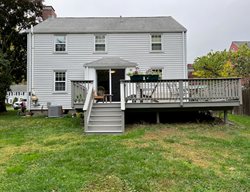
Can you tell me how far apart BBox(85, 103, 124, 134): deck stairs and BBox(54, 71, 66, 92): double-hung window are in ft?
21.7

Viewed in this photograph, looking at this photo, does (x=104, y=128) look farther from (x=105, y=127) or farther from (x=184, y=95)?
(x=184, y=95)

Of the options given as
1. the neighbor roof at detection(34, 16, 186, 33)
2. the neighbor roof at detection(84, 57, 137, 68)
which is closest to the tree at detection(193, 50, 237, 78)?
the neighbor roof at detection(34, 16, 186, 33)

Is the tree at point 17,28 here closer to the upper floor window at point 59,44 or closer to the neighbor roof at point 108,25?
the neighbor roof at point 108,25

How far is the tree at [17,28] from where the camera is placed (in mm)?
20781

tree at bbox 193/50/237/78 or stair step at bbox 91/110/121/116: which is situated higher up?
tree at bbox 193/50/237/78

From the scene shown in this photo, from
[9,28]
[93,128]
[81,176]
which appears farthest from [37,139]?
[9,28]

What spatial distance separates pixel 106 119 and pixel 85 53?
8058 mm

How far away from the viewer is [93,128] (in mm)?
9453

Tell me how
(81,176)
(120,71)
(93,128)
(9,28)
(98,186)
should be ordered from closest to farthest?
1. (98,186)
2. (81,176)
3. (93,128)
4. (120,71)
5. (9,28)

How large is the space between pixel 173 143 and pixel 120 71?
918 centimetres

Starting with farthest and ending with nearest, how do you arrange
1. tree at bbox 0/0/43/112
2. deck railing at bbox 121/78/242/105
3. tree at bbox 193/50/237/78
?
tree at bbox 193/50/237/78
tree at bbox 0/0/43/112
deck railing at bbox 121/78/242/105

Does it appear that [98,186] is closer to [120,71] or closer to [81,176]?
[81,176]

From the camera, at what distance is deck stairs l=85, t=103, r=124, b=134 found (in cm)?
941

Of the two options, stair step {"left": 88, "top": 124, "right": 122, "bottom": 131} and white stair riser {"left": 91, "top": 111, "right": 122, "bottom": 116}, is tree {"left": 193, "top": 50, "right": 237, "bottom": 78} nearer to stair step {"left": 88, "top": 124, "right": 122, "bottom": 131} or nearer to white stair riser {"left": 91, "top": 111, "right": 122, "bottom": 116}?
white stair riser {"left": 91, "top": 111, "right": 122, "bottom": 116}
